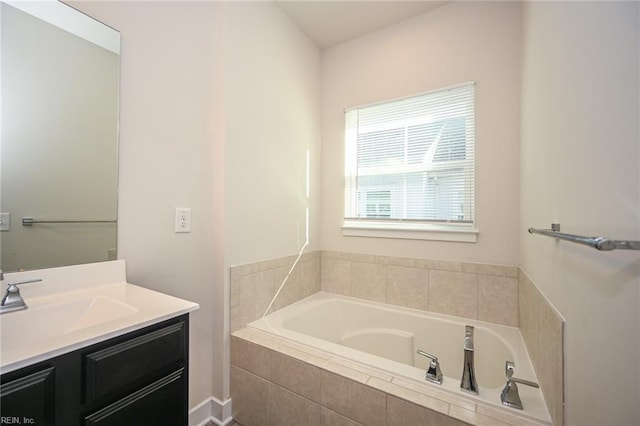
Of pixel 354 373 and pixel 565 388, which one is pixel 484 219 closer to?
pixel 565 388

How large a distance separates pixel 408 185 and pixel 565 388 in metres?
1.48

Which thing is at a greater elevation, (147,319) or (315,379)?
(147,319)

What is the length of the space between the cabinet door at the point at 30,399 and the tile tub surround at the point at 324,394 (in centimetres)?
92

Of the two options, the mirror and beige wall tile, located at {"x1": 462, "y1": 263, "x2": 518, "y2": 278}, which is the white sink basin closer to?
the mirror

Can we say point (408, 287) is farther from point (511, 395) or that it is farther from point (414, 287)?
point (511, 395)

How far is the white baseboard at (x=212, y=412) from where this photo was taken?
1.53 metres

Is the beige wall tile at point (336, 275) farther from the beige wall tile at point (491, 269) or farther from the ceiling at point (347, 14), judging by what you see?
the ceiling at point (347, 14)

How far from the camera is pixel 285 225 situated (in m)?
2.09

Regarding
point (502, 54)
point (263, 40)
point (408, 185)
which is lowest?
point (408, 185)

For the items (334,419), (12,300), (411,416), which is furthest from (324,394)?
(12,300)

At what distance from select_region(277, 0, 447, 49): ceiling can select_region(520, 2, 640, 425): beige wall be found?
44.7 inches

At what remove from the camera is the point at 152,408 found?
0.92m

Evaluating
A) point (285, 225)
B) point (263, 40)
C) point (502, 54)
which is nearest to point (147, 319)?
point (285, 225)

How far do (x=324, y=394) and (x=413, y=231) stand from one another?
4.23ft
